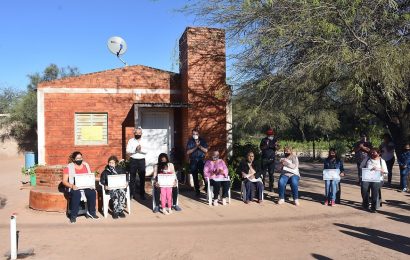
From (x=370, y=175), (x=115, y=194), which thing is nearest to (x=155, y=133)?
(x=115, y=194)

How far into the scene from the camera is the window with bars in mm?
14227

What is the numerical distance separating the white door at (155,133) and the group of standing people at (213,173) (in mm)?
2465

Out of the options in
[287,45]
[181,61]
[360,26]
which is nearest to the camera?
[360,26]

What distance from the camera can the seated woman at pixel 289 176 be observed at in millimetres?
10352

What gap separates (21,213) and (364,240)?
268 inches

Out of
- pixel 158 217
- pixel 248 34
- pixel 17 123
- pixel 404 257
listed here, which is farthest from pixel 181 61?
pixel 17 123

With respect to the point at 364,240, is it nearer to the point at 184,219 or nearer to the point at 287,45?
the point at 184,219

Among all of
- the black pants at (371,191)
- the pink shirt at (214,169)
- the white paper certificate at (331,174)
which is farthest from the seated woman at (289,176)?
the black pants at (371,191)

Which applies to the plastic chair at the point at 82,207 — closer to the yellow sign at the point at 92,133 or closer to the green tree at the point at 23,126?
the yellow sign at the point at 92,133

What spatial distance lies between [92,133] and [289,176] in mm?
6929

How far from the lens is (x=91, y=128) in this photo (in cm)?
1433

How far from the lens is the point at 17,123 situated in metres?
26.4

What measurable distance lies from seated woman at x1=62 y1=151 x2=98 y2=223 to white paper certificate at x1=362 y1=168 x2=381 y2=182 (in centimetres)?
594

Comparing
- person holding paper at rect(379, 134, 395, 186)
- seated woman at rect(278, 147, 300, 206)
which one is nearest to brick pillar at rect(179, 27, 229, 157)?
seated woman at rect(278, 147, 300, 206)
